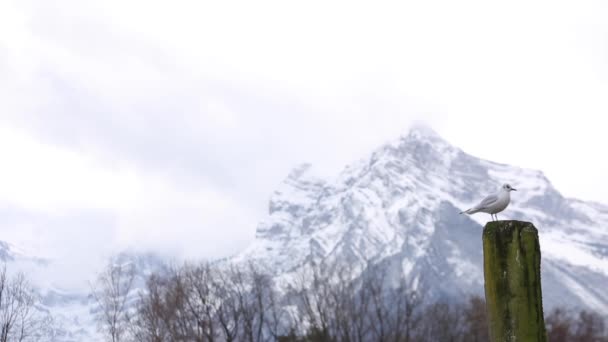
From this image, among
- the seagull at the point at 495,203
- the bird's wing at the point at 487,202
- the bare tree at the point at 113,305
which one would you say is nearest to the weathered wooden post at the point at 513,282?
the seagull at the point at 495,203

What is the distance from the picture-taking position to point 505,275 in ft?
22.4

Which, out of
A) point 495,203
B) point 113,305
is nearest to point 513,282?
point 495,203

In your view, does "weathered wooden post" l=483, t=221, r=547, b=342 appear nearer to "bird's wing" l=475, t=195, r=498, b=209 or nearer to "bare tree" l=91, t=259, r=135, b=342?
"bird's wing" l=475, t=195, r=498, b=209

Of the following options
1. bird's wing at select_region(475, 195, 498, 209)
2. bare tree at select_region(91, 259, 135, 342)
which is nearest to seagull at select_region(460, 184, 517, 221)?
bird's wing at select_region(475, 195, 498, 209)

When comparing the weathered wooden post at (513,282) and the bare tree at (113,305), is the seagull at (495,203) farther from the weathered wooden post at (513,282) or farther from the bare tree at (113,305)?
the bare tree at (113,305)

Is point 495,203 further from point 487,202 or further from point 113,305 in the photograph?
point 113,305

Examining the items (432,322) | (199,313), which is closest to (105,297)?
(199,313)

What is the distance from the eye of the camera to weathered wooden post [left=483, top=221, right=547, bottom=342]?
6.68m

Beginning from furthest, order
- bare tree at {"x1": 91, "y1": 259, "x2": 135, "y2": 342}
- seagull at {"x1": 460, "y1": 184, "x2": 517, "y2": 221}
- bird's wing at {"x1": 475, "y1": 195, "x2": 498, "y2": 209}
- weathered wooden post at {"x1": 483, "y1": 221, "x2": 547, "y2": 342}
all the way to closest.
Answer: bare tree at {"x1": 91, "y1": 259, "x2": 135, "y2": 342} < bird's wing at {"x1": 475, "y1": 195, "x2": 498, "y2": 209} < seagull at {"x1": 460, "y1": 184, "x2": 517, "y2": 221} < weathered wooden post at {"x1": 483, "y1": 221, "x2": 547, "y2": 342}

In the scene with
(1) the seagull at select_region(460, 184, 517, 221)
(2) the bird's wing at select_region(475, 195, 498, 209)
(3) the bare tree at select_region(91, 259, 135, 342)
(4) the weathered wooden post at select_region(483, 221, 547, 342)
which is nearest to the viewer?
(4) the weathered wooden post at select_region(483, 221, 547, 342)

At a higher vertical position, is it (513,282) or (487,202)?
(487,202)

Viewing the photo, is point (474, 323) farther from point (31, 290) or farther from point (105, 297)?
point (31, 290)

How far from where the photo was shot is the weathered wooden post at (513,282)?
263 inches

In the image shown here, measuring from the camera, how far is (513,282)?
22.2ft
